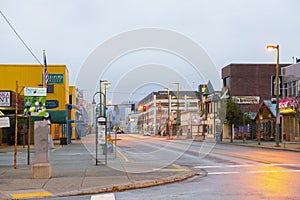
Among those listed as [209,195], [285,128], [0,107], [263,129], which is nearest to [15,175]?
[209,195]

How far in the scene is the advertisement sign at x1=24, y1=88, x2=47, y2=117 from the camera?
2729cm

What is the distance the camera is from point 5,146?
44.3 meters

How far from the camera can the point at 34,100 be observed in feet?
95.5

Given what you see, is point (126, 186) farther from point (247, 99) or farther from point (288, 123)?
point (247, 99)

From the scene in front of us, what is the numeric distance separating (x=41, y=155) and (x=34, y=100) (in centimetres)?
1454

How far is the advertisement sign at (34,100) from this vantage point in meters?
27.3

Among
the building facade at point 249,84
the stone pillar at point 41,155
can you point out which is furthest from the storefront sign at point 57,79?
the building facade at point 249,84

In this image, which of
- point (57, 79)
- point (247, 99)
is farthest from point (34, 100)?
point (247, 99)

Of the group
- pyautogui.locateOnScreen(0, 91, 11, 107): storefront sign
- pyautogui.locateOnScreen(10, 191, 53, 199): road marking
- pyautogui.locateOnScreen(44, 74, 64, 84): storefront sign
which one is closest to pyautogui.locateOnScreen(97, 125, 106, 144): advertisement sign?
pyautogui.locateOnScreen(10, 191, 53, 199): road marking

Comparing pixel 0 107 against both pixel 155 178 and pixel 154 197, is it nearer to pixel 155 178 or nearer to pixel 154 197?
pixel 155 178

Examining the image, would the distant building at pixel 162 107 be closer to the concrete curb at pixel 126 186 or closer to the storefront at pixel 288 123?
the storefront at pixel 288 123

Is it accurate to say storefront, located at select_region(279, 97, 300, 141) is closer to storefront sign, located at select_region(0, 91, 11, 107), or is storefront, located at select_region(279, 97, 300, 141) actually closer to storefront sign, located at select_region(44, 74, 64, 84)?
storefront sign, located at select_region(44, 74, 64, 84)

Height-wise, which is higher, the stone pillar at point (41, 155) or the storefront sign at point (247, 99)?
the storefront sign at point (247, 99)

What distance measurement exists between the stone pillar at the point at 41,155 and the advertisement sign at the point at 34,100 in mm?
11490
